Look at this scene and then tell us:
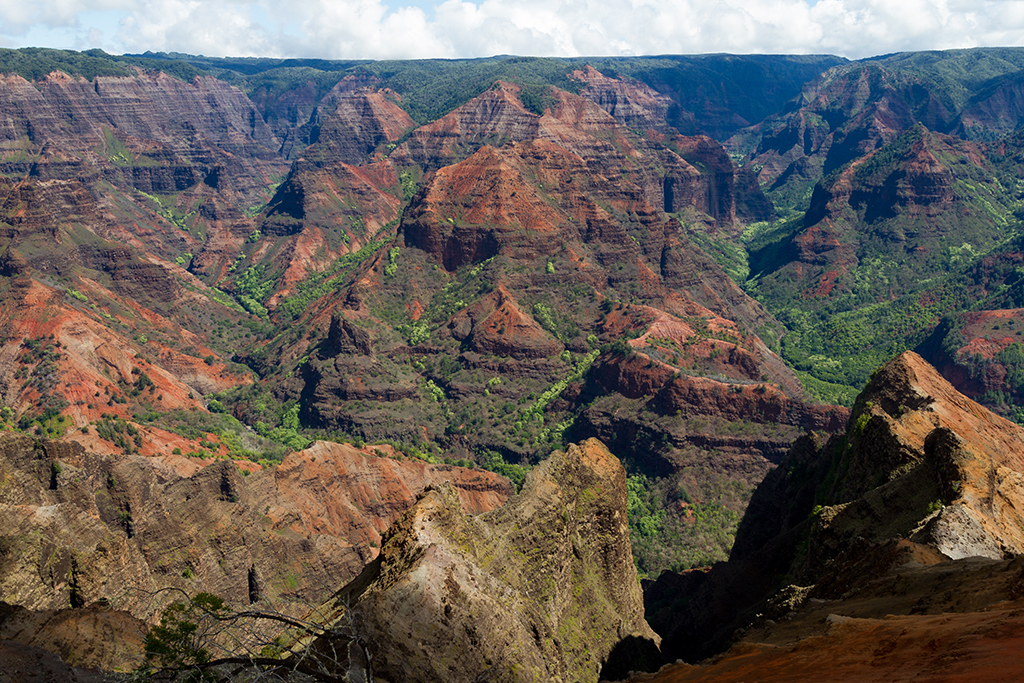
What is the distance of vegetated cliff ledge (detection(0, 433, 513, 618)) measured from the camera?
130 ft

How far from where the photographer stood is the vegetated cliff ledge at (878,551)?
2448cm

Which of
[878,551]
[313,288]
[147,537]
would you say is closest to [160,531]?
[147,537]

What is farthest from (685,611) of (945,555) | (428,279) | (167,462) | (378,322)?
(428,279)

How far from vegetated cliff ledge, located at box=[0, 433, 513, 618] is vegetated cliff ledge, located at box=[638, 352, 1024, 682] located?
1997 centimetres

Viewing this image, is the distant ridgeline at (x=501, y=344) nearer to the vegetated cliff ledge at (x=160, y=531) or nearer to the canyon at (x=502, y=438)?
the canyon at (x=502, y=438)

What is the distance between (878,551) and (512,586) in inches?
722

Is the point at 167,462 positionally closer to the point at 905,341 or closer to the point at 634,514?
the point at 634,514

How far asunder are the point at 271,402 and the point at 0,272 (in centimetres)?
5185

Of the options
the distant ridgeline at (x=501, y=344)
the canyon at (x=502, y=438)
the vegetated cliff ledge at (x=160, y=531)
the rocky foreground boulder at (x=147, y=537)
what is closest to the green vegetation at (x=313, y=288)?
the distant ridgeline at (x=501, y=344)

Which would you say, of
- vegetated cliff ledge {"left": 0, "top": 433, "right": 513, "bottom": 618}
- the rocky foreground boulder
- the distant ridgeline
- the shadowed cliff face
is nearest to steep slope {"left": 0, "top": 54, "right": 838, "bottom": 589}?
the distant ridgeline

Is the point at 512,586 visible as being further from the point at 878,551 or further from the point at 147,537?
the point at 147,537

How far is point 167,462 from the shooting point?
75.0 metres

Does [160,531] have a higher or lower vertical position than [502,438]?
higher

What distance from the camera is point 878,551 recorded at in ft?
118
